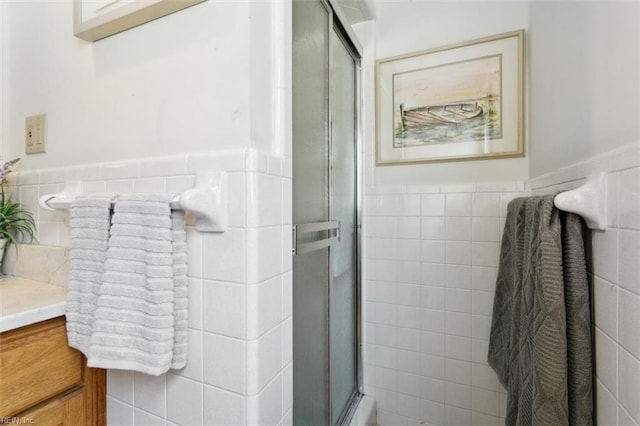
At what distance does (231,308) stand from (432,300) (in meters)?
1.11

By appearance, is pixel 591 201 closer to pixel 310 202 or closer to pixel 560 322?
pixel 560 322

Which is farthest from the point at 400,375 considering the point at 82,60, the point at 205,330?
the point at 82,60

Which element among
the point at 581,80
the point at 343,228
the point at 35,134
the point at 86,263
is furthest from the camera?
the point at 343,228

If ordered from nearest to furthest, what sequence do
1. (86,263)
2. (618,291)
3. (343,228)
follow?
(618,291) → (86,263) → (343,228)

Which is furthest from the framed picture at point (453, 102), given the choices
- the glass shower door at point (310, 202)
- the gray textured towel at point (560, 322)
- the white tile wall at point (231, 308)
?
the white tile wall at point (231, 308)

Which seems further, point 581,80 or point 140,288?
point 581,80

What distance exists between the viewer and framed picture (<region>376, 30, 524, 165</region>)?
1.32m

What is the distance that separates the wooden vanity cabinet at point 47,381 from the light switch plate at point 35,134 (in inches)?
22.0

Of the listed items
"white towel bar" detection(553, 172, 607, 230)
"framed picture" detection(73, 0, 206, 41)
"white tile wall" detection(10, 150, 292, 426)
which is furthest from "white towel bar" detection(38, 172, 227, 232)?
"white towel bar" detection(553, 172, 607, 230)

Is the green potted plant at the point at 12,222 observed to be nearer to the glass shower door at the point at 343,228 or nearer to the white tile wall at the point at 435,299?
the glass shower door at the point at 343,228

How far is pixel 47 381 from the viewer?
0.66m

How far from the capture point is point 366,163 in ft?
5.14

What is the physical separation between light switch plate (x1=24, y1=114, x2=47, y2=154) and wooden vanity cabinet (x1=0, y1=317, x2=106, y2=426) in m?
0.56

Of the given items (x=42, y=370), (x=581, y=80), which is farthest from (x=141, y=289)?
(x=581, y=80)
